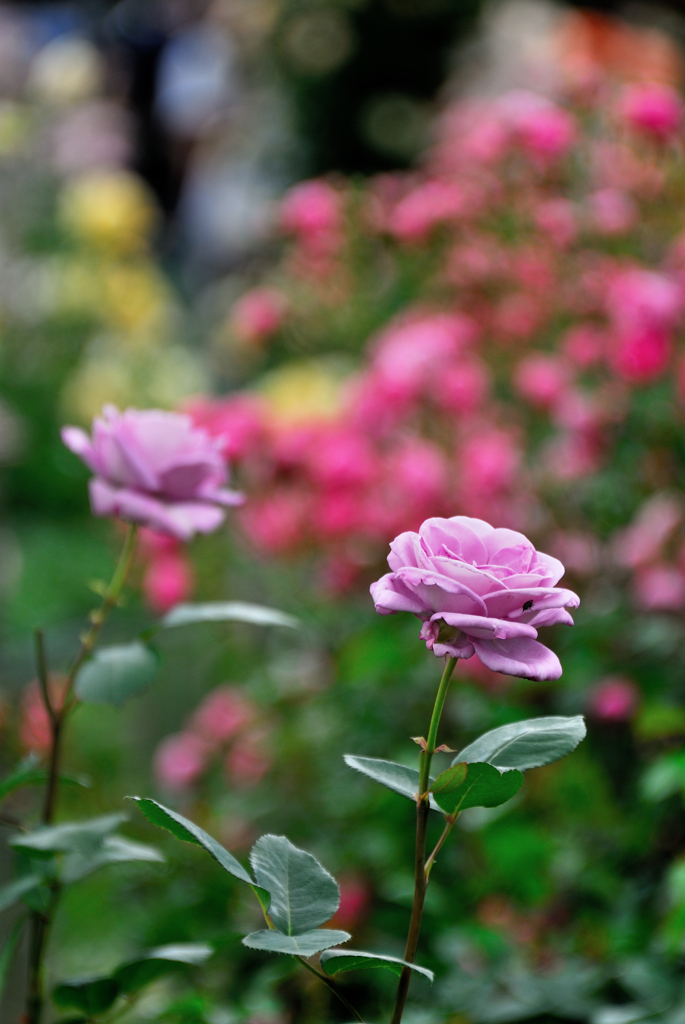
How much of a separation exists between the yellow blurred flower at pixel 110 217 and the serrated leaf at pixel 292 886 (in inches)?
108

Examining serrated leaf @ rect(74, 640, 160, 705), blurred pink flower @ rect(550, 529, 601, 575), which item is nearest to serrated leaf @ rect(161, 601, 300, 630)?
serrated leaf @ rect(74, 640, 160, 705)

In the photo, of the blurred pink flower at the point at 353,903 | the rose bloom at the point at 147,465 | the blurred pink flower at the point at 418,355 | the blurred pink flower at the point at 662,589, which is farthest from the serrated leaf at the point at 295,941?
the blurred pink flower at the point at 418,355

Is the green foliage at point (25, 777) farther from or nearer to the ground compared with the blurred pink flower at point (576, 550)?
farther from the ground

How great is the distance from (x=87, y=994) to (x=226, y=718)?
0.89 metres

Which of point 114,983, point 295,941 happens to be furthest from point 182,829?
point 114,983

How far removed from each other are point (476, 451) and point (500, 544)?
762mm

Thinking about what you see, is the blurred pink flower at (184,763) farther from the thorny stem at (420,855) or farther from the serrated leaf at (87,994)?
the thorny stem at (420,855)

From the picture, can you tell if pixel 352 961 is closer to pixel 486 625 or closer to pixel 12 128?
pixel 486 625

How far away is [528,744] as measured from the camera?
1.17 ft

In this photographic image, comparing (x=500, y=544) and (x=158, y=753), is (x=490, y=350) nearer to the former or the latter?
(x=158, y=753)

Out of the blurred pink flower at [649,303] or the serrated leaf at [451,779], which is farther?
the blurred pink flower at [649,303]

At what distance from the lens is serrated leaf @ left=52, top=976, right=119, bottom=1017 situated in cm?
43

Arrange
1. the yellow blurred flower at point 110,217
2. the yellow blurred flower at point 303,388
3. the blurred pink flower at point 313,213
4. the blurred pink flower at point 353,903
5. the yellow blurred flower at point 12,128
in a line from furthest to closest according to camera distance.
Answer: the yellow blurred flower at point 110,217 → the yellow blurred flower at point 12,128 → the yellow blurred flower at point 303,388 → the blurred pink flower at point 313,213 → the blurred pink flower at point 353,903

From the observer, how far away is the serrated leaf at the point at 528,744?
35cm
